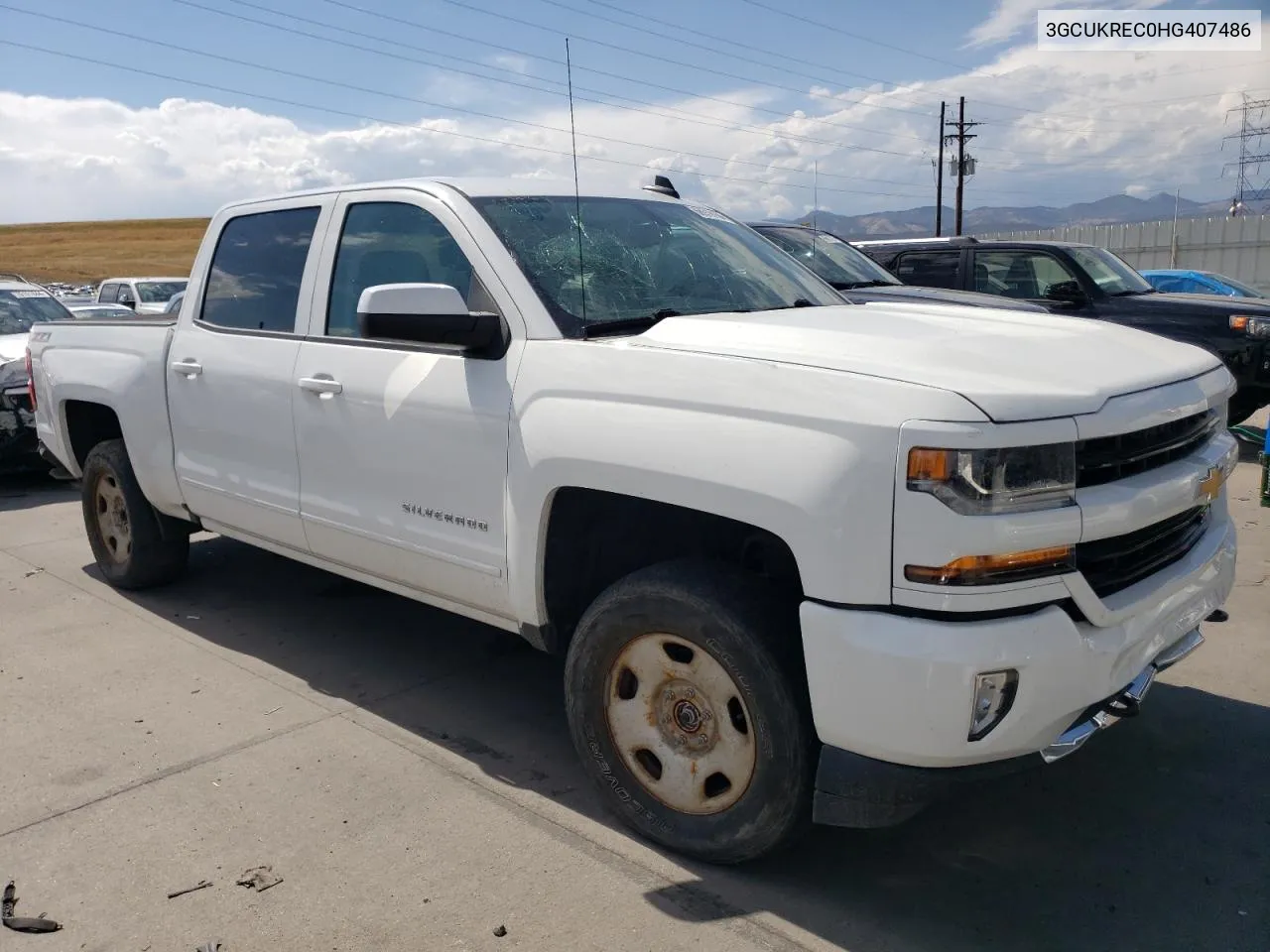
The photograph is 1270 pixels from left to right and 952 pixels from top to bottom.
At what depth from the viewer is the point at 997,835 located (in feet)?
10.5

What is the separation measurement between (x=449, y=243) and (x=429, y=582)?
3.76 ft

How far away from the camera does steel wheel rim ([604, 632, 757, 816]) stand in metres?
2.84

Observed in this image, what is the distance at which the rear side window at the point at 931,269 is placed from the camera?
10.3m

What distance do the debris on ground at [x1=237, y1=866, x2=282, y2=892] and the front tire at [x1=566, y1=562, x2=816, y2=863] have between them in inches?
36.3

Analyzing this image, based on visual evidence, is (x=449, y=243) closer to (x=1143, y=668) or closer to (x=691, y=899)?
(x=691, y=899)

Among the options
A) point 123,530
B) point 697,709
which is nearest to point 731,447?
point 697,709

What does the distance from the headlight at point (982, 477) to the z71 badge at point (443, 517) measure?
148 centimetres

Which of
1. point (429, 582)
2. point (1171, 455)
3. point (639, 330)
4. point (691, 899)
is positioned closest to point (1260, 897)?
point (1171, 455)

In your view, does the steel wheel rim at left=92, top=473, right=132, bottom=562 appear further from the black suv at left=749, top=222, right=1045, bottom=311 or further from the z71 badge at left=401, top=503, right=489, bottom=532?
the black suv at left=749, top=222, right=1045, bottom=311

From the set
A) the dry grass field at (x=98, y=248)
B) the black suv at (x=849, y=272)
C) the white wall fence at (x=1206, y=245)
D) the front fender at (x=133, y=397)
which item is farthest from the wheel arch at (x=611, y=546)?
the dry grass field at (x=98, y=248)

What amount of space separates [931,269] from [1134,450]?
Result: 819 centimetres

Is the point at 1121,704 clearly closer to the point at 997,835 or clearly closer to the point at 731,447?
the point at 997,835

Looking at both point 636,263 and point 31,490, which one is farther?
point 31,490

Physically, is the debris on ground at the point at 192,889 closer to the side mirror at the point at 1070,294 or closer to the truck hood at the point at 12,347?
the truck hood at the point at 12,347
